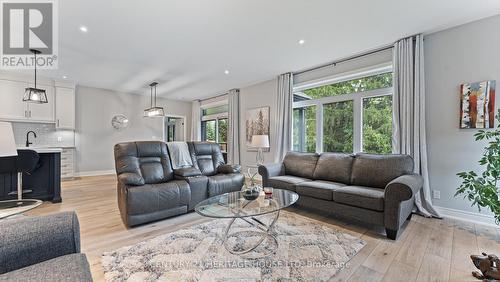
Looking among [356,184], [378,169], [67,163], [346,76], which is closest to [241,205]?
[356,184]

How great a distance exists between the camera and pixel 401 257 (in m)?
2.00

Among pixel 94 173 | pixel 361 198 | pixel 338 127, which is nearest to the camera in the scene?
pixel 361 198

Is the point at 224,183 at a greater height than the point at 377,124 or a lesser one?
lesser

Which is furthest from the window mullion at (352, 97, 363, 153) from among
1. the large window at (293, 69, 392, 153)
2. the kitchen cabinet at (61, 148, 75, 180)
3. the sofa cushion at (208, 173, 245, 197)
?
the kitchen cabinet at (61, 148, 75, 180)

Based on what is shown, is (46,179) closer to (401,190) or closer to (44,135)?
(44,135)

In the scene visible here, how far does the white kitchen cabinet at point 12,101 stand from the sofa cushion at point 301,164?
6.20 m

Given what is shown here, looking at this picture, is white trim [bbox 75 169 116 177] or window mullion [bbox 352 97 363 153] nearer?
window mullion [bbox 352 97 363 153]

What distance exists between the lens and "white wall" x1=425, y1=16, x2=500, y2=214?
278 centimetres

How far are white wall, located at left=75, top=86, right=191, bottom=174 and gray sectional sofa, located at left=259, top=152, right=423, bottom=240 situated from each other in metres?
5.29

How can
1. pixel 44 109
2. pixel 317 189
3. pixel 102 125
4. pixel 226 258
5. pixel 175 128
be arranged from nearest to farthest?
pixel 226 258 < pixel 317 189 < pixel 44 109 < pixel 102 125 < pixel 175 128

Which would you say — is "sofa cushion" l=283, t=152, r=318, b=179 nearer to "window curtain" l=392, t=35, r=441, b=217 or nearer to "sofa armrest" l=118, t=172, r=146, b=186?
"window curtain" l=392, t=35, r=441, b=217

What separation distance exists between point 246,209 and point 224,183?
142 centimetres

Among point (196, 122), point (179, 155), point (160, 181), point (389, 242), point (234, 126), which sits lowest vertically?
point (389, 242)

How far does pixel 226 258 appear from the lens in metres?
1.93
